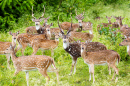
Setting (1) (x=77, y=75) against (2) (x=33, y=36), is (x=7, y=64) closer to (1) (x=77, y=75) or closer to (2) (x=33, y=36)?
(2) (x=33, y=36)

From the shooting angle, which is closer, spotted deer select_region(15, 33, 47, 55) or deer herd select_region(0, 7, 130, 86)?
deer herd select_region(0, 7, 130, 86)

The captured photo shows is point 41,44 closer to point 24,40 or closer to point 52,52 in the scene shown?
point 52,52

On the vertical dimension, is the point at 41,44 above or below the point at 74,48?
above

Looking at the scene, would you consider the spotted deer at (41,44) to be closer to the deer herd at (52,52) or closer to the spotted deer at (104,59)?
the deer herd at (52,52)

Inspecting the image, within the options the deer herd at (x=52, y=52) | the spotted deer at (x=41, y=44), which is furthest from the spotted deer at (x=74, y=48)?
the spotted deer at (x=41, y=44)

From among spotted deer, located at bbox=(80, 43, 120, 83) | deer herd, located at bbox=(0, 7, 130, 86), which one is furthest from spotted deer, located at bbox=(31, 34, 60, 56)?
spotted deer, located at bbox=(80, 43, 120, 83)

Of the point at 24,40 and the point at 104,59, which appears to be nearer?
the point at 104,59

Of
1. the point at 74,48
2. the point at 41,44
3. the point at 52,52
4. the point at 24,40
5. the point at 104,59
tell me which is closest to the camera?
the point at 104,59

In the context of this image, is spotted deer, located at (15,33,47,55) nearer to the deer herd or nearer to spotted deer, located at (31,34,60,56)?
the deer herd

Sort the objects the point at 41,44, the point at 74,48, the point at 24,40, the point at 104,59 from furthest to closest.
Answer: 1. the point at 24,40
2. the point at 41,44
3. the point at 74,48
4. the point at 104,59

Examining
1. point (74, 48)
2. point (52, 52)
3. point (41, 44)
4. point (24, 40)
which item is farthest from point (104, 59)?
point (24, 40)

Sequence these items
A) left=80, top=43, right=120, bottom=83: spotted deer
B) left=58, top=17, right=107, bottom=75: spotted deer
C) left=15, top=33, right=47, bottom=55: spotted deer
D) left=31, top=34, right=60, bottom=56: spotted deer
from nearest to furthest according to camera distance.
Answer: left=80, top=43, right=120, bottom=83: spotted deer < left=58, top=17, right=107, bottom=75: spotted deer < left=31, top=34, right=60, bottom=56: spotted deer < left=15, top=33, right=47, bottom=55: spotted deer

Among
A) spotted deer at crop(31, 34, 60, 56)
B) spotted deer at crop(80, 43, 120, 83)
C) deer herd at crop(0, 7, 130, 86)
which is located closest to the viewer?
deer herd at crop(0, 7, 130, 86)

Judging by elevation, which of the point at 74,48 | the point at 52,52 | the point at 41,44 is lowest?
the point at 52,52
